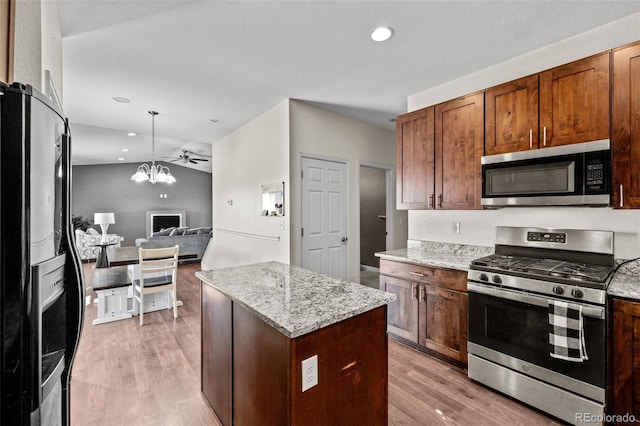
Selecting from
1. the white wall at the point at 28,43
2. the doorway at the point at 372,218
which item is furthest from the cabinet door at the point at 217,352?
the doorway at the point at 372,218

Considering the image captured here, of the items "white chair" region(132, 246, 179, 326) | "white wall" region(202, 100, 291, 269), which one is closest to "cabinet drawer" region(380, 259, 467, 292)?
"white wall" region(202, 100, 291, 269)

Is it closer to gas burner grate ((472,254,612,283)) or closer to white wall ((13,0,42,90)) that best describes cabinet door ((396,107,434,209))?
gas burner grate ((472,254,612,283))

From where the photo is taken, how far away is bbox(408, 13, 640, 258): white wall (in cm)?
211

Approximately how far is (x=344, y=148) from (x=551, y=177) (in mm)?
2668

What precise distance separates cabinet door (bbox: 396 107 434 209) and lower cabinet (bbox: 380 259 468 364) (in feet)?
2.46

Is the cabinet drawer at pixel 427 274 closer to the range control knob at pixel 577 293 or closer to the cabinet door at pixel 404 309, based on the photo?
the cabinet door at pixel 404 309

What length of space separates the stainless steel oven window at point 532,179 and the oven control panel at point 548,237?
40 cm

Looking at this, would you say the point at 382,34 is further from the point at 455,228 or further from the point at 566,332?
the point at 566,332

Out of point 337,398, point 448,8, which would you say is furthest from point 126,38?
point 337,398

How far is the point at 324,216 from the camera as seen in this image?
4.12 meters

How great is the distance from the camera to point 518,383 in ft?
6.76

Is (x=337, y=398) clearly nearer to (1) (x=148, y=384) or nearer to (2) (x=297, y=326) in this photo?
(2) (x=297, y=326)

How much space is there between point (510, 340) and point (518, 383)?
0.93ft

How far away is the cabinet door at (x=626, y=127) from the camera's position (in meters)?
1.92
